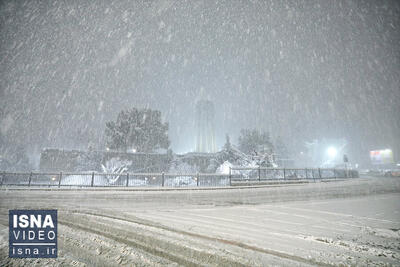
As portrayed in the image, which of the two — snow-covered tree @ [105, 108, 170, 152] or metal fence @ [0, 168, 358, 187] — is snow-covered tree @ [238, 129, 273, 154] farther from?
metal fence @ [0, 168, 358, 187]

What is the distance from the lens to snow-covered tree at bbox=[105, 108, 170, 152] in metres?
49.7

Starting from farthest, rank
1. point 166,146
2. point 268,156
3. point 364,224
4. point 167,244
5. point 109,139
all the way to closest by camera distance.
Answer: point 166,146 → point 109,139 → point 268,156 → point 364,224 → point 167,244

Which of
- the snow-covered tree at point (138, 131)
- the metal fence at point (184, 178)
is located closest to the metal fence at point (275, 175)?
the metal fence at point (184, 178)

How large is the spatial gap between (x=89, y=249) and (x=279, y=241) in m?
2.84

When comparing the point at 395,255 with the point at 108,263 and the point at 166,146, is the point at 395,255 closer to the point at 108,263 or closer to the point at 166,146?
the point at 108,263

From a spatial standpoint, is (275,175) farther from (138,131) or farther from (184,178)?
(138,131)

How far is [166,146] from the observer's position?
53.8 metres

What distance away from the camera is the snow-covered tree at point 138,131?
163ft

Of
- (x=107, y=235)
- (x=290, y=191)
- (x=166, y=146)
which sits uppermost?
(x=166, y=146)

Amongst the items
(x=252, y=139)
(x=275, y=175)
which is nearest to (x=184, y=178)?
(x=275, y=175)

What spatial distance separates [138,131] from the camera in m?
51.1

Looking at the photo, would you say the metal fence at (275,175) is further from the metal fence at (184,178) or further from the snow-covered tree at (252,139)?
the snow-covered tree at (252,139)

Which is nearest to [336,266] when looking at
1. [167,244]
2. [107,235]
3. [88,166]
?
[167,244]

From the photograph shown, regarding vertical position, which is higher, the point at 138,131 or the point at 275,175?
the point at 138,131
